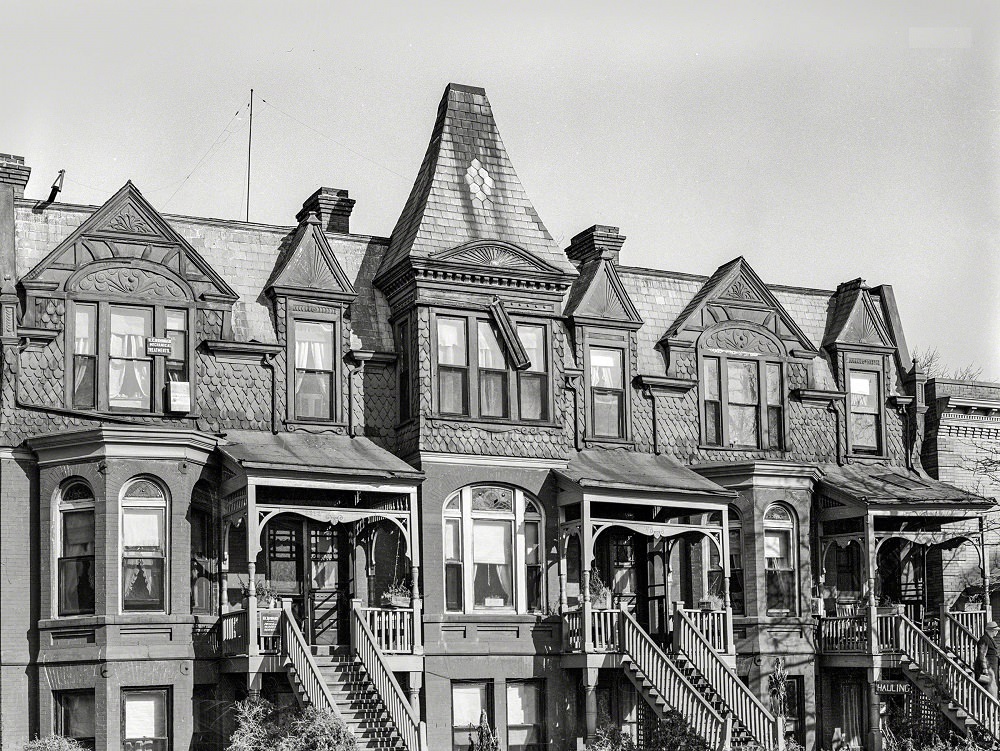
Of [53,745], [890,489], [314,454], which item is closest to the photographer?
[53,745]

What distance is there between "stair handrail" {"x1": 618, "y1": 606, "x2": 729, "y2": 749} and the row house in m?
0.07

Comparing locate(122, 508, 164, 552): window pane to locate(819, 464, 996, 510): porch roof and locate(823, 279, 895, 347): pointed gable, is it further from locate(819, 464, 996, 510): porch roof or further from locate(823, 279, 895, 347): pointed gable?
locate(823, 279, 895, 347): pointed gable

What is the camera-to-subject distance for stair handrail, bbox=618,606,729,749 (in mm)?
29297

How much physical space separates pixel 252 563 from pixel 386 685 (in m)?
3.38

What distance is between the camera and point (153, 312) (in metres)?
31.1

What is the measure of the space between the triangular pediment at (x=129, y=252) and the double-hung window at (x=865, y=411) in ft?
53.0

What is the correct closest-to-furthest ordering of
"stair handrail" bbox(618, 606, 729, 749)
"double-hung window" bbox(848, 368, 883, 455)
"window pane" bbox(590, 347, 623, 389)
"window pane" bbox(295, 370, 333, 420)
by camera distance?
"stair handrail" bbox(618, 606, 729, 749)
"window pane" bbox(295, 370, 333, 420)
"window pane" bbox(590, 347, 623, 389)
"double-hung window" bbox(848, 368, 883, 455)

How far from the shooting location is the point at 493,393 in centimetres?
3294

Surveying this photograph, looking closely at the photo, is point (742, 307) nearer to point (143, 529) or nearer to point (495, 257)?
point (495, 257)

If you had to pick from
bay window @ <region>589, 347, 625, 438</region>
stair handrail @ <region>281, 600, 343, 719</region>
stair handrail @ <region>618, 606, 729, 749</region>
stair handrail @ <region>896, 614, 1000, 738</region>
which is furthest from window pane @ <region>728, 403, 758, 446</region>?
stair handrail @ <region>281, 600, 343, 719</region>

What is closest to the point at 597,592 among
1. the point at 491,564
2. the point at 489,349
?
the point at 491,564

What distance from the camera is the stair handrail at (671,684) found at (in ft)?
96.1

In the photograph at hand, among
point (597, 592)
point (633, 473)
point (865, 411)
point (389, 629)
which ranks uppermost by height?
point (865, 411)

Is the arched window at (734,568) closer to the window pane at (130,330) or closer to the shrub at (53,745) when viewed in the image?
the window pane at (130,330)
